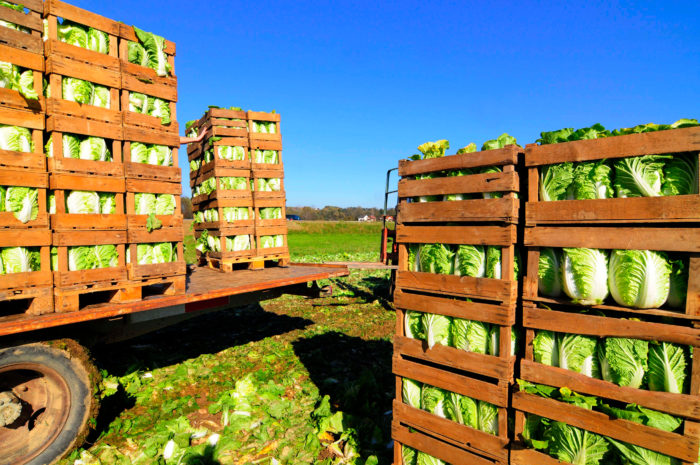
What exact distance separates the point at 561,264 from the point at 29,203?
17.2ft

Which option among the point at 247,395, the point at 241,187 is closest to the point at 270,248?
the point at 241,187

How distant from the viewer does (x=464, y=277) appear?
3.73 meters

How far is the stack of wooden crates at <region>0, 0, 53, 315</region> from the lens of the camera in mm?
4070

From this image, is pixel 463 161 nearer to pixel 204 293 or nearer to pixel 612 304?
pixel 612 304

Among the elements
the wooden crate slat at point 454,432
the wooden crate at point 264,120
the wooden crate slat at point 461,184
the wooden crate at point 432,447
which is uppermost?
the wooden crate at point 264,120

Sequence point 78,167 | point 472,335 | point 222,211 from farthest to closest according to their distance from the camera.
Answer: point 222,211
point 78,167
point 472,335

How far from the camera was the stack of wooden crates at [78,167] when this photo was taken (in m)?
4.20

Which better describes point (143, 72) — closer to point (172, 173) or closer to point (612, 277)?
point (172, 173)

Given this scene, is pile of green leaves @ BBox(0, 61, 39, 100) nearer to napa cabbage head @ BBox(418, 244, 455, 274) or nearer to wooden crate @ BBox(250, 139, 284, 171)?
wooden crate @ BBox(250, 139, 284, 171)

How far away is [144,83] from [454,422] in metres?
5.49

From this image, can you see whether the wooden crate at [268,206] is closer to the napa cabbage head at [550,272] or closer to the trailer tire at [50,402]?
the trailer tire at [50,402]

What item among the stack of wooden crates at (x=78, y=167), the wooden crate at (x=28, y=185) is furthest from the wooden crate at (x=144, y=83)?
the wooden crate at (x=28, y=185)

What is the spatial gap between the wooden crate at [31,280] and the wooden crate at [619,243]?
191 inches

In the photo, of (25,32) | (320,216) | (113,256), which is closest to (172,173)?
(113,256)
